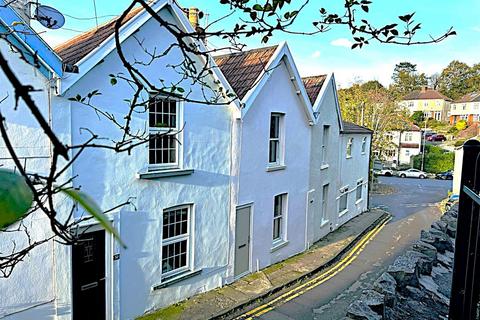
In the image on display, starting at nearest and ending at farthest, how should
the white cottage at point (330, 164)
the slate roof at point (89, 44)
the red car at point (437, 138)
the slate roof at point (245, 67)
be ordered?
the slate roof at point (89, 44) < the slate roof at point (245, 67) < the white cottage at point (330, 164) < the red car at point (437, 138)

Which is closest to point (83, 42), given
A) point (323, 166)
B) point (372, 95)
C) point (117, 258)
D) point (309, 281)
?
point (117, 258)

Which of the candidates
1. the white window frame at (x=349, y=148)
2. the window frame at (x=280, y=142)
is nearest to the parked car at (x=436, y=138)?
the white window frame at (x=349, y=148)

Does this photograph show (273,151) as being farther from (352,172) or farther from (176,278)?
(352,172)

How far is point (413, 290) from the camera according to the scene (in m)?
3.71

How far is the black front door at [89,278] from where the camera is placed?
28.7 ft

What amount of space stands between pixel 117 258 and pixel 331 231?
15552 millimetres

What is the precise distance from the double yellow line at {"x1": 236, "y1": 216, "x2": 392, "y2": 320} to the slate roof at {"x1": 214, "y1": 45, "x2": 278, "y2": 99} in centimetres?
752

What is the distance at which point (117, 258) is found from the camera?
30.8ft

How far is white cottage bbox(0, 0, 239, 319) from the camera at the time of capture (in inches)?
316

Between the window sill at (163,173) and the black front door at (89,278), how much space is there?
183cm

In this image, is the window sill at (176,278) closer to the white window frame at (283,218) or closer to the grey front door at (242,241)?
the grey front door at (242,241)

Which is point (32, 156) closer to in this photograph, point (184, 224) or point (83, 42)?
point (83, 42)

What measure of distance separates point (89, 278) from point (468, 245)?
8895mm

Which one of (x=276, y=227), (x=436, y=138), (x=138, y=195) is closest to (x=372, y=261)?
(x=276, y=227)
